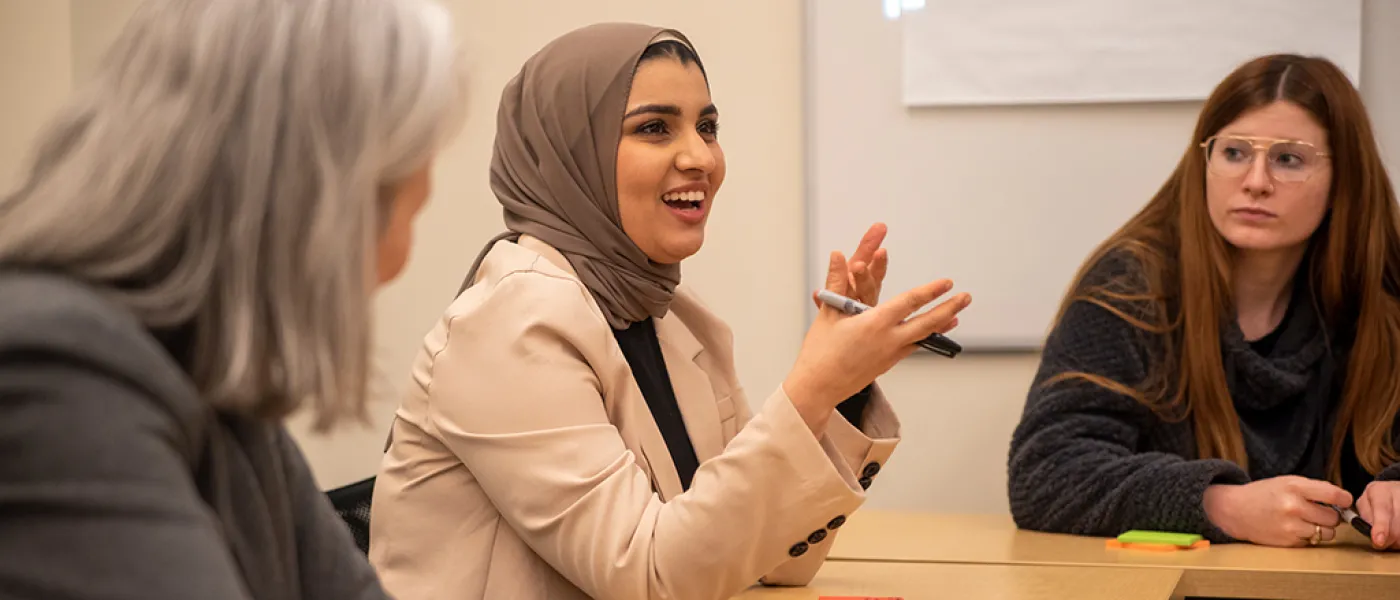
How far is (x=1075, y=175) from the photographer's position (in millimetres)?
2994

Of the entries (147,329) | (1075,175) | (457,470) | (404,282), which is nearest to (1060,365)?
(1075,175)

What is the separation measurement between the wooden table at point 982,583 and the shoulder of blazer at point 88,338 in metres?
1.18

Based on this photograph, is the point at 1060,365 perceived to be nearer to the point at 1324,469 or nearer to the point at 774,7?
the point at 1324,469

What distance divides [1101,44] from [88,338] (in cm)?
257

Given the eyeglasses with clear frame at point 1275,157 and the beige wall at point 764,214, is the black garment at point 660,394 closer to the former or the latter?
the eyeglasses with clear frame at point 1275,157

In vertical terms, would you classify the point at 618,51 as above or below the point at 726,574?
above

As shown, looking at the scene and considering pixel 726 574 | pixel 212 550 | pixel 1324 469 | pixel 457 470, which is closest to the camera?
pixel 212 550

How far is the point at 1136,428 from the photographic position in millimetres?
2389

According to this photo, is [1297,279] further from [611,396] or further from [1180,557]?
[611,396]

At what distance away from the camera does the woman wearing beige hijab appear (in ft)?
4.98

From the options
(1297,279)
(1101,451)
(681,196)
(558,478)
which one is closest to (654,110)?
(681,196)

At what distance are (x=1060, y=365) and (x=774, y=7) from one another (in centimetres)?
112

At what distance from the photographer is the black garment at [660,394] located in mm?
1794

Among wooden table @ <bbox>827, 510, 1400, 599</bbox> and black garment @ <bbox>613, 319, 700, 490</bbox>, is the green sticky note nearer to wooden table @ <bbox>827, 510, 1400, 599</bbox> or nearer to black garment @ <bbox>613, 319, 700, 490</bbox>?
wooden table @ <bbox>827, 510, 1400, 599</bbox>
